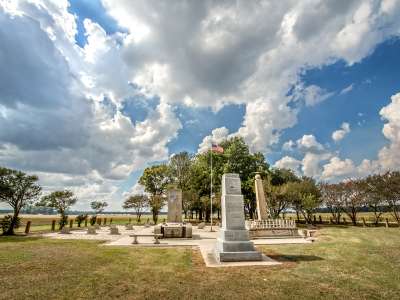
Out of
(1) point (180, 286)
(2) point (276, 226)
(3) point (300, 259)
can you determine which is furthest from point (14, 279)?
(2) point (276, 226)

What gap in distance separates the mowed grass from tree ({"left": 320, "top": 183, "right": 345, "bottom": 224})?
3003cm

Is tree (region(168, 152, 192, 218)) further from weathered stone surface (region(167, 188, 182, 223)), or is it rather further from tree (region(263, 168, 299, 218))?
weathered stone surface (region(167, 188, 182, 223))

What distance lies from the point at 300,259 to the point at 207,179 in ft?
108

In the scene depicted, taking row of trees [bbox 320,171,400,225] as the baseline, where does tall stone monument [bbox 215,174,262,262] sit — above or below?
below

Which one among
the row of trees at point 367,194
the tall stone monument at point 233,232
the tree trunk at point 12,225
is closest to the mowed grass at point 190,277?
the tall stone monument at point 233,232

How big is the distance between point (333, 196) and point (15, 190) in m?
→ 41.9

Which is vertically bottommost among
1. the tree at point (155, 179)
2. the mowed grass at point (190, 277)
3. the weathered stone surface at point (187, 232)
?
the mowed grass at point (190, 277)

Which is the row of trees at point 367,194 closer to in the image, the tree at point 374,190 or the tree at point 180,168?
the tree at point 374,190

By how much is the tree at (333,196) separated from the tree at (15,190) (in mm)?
39741

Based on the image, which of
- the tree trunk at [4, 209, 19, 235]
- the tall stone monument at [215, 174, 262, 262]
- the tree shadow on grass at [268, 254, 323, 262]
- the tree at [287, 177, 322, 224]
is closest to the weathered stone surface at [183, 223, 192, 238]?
the tall stone monument at [215, 174, 262, 262]

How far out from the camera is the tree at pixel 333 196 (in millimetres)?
39572

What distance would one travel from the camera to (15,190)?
81.4 ft

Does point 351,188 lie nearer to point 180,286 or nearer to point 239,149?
point 239,149

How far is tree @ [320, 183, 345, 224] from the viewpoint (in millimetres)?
39572
